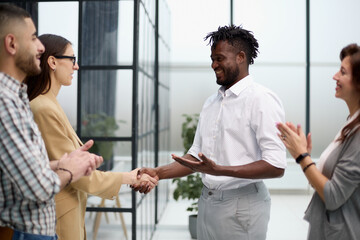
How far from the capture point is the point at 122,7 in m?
3.43

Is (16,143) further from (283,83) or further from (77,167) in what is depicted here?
(283,83)

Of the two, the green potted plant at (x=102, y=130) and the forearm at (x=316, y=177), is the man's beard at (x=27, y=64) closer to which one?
the forearm at (x=316, y=177)

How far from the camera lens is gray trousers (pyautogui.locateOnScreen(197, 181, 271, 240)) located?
6.69 ft

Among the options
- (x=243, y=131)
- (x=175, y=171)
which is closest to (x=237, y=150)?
(x=243, y=131)

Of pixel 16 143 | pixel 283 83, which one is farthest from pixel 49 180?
pixel 283 83

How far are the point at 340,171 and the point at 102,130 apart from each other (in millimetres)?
2218

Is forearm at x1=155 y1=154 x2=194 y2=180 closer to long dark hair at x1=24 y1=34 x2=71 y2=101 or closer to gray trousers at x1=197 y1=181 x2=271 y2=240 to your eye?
gray trousers at x1=197 y1=181 x2=271 y2=240

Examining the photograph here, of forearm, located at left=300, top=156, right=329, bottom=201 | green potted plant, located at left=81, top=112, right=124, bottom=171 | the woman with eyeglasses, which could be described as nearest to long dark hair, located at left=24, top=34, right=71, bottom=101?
the woman with eyeglasses

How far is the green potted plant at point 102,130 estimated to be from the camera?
3.41 meters

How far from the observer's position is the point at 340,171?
156 cm

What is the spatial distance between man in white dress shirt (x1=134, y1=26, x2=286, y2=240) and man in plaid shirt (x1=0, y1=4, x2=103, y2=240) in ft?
2.40

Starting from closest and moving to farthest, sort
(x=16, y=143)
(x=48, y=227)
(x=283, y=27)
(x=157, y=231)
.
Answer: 1. (x=16, y=143)
2. (x=48, y=227)
3. (x=157, y=231)
4. (x=283, y=27)

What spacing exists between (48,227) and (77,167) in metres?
0.21

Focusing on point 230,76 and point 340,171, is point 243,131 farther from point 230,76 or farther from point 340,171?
point 340,171
